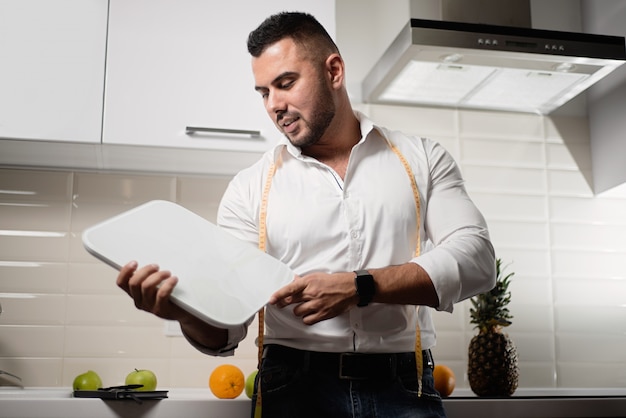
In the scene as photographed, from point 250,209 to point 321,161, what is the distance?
0.21m

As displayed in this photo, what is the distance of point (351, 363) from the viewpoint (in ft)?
4.49

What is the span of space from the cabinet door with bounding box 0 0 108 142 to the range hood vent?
902mm

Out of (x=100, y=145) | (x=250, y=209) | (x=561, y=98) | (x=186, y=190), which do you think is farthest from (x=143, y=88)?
(x=561, y=98)

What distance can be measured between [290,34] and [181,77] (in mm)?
550

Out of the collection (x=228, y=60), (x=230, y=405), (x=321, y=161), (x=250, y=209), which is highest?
(x=228, y=60)

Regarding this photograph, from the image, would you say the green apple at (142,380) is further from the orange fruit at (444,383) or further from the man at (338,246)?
the orange fruit at (444,383)

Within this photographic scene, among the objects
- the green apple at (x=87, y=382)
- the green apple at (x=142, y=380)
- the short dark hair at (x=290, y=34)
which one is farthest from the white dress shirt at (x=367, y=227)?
the green apple at (x=87, y=382)

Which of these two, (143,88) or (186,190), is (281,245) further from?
(186,190)

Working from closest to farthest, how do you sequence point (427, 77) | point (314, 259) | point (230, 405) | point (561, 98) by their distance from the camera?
point (314, 259) → point (230, 405) → point (427, 77) → point (561, 98)

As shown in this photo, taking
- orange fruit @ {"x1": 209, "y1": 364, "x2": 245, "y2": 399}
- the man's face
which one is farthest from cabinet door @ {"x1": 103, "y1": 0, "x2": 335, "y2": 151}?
orange fruit @ {"x1": 209, "y1": 364, "x2": 245, "y2": 399}

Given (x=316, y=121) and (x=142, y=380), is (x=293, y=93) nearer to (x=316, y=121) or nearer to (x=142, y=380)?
(x=316, y=121)

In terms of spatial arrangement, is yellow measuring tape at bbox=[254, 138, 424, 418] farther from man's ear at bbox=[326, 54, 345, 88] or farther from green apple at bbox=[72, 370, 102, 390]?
green apple at bbox=[72, 370, 102, 390]

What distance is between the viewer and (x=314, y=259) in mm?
1455

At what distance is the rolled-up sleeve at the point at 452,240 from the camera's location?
1.34 m
